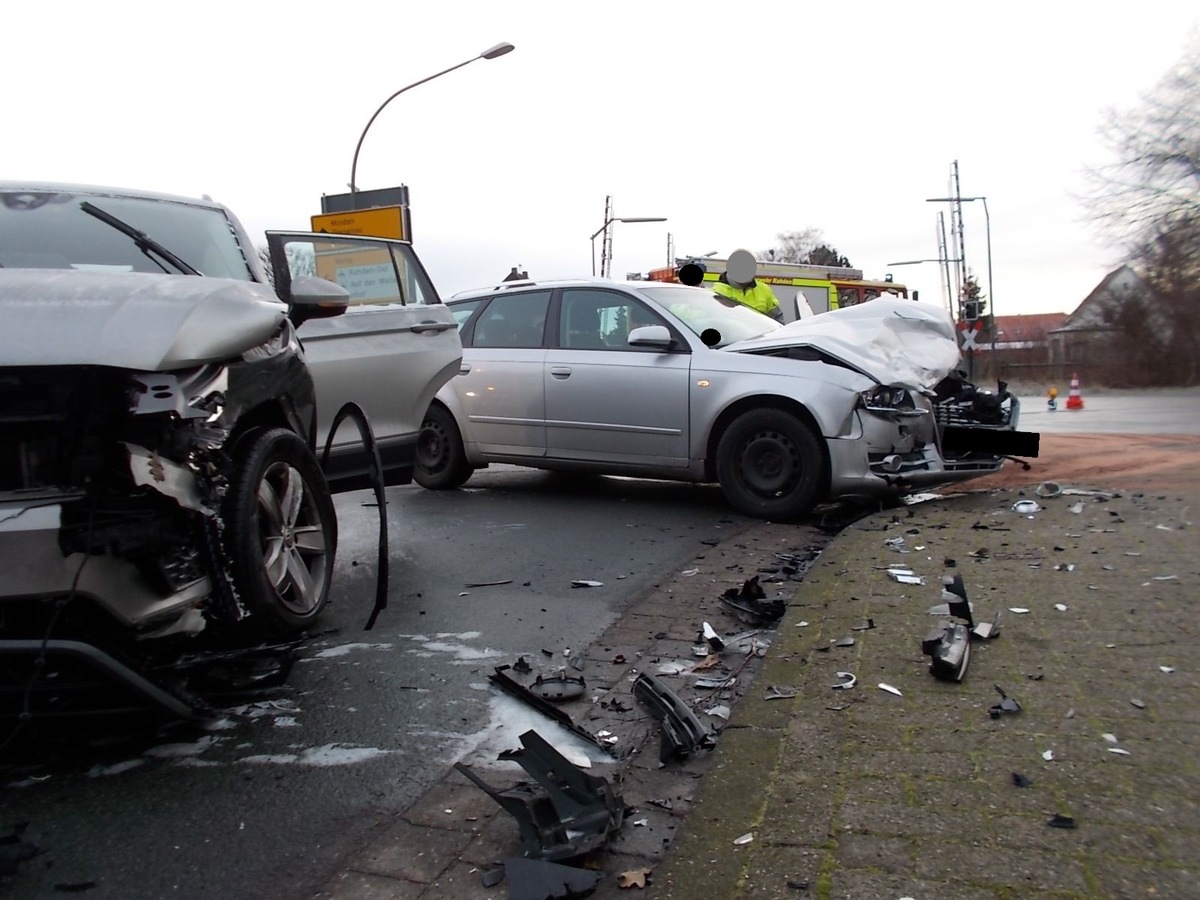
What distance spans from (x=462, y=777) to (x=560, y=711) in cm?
53

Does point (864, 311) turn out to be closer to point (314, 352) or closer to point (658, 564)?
point (658, 564)

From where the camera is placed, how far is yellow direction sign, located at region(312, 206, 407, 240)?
61.7 feet

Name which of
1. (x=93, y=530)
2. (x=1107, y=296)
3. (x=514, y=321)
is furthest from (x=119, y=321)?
(x=1107, y=296)

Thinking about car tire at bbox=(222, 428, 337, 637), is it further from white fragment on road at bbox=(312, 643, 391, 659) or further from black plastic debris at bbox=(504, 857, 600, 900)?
black plastic debris at bbox=(504, 857, 600, 900)

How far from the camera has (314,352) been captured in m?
5.58

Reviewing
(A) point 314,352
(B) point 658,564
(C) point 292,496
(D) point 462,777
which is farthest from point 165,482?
(B) point 658,564

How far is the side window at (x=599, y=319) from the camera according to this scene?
8.09 m

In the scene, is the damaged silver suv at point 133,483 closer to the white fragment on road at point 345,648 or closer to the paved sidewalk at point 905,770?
the white fragment on road at point 345,648

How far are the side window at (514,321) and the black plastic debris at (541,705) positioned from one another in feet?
15.8

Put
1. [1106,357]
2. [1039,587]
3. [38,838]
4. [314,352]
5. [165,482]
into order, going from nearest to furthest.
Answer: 1. [38,838]
2. [165,482]
3. [1039,587]
4. [314,352]
5. [1106,357]

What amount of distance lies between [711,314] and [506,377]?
1.80m

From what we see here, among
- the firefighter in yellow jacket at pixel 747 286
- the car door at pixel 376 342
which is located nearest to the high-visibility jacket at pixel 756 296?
the firefighter in yellow jacket at pixel 747 286

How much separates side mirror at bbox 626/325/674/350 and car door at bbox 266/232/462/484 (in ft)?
5.40

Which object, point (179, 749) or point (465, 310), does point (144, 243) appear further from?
point (465, 310)
